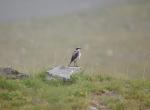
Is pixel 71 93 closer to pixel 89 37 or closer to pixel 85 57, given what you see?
pixel 85 57

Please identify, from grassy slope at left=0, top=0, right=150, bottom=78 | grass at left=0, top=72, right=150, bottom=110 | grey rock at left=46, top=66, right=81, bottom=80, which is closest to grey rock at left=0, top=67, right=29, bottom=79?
grass at left=0, top=72, right=150, bottom=110

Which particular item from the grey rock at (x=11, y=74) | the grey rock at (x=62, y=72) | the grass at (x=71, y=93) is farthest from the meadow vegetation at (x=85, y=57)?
the grey rock at (x=11, y=74)

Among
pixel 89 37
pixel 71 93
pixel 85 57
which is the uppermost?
pixel 89 37

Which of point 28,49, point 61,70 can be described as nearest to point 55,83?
point 61,70

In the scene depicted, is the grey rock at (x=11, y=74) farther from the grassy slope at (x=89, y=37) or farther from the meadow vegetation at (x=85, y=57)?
the grassy slope at (x=89, y=37)

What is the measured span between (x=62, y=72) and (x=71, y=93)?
1787 millimetres

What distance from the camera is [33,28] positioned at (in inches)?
2229

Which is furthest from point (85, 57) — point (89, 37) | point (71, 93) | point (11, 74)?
point (71, 93)

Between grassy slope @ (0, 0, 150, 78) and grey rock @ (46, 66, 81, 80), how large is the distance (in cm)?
1843

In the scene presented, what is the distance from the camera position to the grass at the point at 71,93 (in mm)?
13711

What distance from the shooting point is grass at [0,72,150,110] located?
13711 mm

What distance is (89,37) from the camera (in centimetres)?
5422

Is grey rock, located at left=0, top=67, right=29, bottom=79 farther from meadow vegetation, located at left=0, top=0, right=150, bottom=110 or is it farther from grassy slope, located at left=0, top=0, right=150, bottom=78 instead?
grassy slope, located at left=0, top=0, right=150, bottom=78

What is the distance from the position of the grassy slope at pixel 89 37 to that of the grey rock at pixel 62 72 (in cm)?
1843
